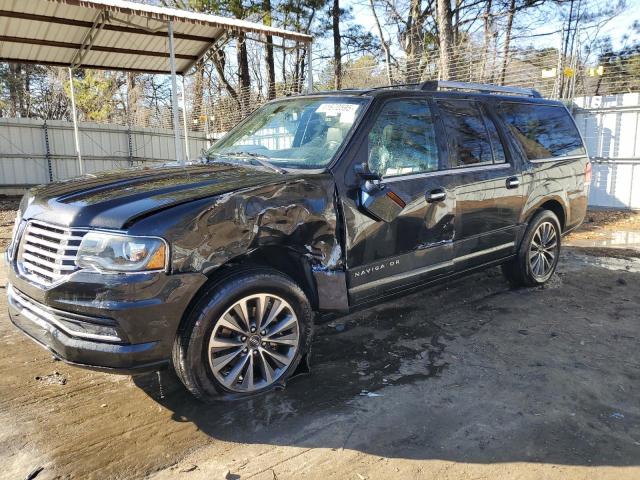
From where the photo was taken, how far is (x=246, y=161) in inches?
148

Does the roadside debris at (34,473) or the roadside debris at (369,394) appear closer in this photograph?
the roadside debris at (34,473)

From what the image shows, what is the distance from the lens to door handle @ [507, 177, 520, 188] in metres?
4.65


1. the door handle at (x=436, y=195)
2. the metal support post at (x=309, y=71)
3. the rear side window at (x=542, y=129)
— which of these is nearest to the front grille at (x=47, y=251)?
the door handle at (x=436, y=195)

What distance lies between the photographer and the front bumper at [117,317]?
2561 millimetres

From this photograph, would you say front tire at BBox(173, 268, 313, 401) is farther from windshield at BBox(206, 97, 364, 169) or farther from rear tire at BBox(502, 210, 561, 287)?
rear tire at BBox(502, 210, 561, 287)

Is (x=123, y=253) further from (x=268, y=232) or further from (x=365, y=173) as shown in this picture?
(x=365, y=173)

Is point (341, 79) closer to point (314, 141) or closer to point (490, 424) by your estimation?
point (314, 141)

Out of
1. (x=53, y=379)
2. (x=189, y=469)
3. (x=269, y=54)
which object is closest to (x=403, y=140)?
(x=189, y=469)

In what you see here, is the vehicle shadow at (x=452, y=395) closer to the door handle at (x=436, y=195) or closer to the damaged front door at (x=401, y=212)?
the damaged front door at (x=401, y=212)

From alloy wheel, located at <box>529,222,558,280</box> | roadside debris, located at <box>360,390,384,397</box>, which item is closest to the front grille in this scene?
roadside debris, located at <box>360,390,384,397</box>

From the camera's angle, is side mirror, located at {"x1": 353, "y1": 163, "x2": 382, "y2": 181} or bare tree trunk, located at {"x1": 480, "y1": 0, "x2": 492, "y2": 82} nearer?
side mirror, located at {"x1": 353, "y1": 163, "x2": 382, "y2": 181}

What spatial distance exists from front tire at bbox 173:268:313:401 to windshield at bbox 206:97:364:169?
94cm

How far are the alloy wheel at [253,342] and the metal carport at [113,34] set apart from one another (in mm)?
7536

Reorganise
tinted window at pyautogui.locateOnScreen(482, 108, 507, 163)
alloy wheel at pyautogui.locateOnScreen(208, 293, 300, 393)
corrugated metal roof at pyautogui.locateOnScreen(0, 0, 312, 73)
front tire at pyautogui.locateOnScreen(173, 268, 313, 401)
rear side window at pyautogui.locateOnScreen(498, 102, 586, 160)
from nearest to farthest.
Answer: front tire at pyautogui.locateOnScreen(173, 268, 313, 401), alloy wheel at pyautogui.locateOnScreen(208, 293, 300, 393), tinted window at pyautogui.locateOnScreen(482, 108, 507, 163), rear side window at pyautogui.locateOnScreen(498, 102, 586, 160), corrugated metal roof at pyautogui.locateOnScreen(0, 0, 312, 73)
